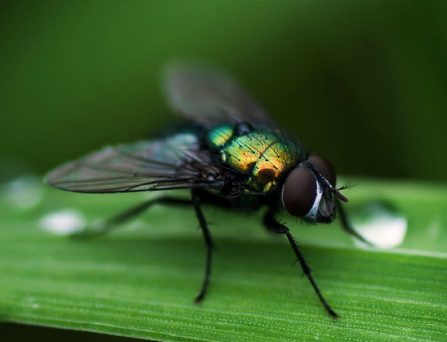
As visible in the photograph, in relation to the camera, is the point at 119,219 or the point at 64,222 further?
the point at 64,222

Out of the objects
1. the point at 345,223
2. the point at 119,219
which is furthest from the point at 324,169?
the point at 119,219

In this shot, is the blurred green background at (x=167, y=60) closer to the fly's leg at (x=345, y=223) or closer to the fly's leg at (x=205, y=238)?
the fly's leg at (x=345, y=223)

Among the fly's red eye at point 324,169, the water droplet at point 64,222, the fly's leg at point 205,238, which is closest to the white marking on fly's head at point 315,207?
the fly's red eye at point 324,169

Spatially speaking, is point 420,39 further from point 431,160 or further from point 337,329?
point 337,329

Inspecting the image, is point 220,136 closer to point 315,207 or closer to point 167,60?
point 315,207

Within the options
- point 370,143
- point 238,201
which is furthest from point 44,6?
point 370,143

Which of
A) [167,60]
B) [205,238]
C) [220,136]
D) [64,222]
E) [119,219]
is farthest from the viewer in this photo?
[167,60]
